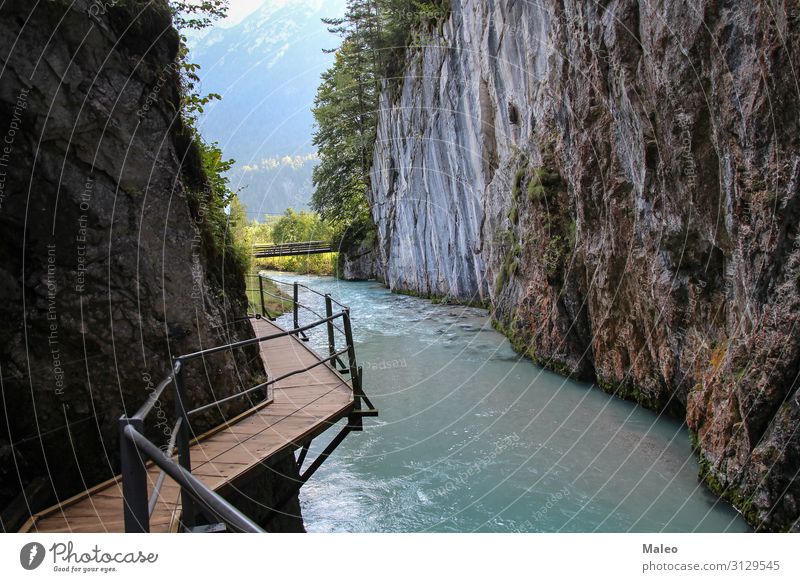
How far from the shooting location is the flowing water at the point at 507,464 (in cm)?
614

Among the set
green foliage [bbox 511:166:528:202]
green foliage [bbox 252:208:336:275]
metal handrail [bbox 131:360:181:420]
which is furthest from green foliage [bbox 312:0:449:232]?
metal handrail [bbox 131:360:181:420]

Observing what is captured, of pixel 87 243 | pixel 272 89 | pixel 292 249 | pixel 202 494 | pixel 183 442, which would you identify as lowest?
pixel 183 442

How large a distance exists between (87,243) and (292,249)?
34413mm

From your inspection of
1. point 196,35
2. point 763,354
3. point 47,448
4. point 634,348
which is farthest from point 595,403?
point 196,35

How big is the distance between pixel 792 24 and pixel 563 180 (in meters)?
6.94

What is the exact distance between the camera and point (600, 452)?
7652 millimetres

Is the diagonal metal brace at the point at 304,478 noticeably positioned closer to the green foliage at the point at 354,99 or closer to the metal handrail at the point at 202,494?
the metal handrail at the point at 202,494

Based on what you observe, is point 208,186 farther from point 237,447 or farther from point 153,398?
point 153,398

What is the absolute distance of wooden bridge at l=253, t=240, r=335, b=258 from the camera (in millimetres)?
35188

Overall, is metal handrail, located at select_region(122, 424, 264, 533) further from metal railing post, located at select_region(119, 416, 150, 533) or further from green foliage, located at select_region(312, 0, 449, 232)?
green foliage, located at select_region(312, 0, 449, 232)

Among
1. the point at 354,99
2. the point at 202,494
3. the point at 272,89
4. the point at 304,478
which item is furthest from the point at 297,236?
the point at 202,494

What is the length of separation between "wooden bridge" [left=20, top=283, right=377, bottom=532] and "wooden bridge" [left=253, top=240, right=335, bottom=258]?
27957 mm

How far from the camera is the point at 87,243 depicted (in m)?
4.98

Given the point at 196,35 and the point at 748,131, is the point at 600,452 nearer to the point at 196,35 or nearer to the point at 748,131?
the point at 748,131
